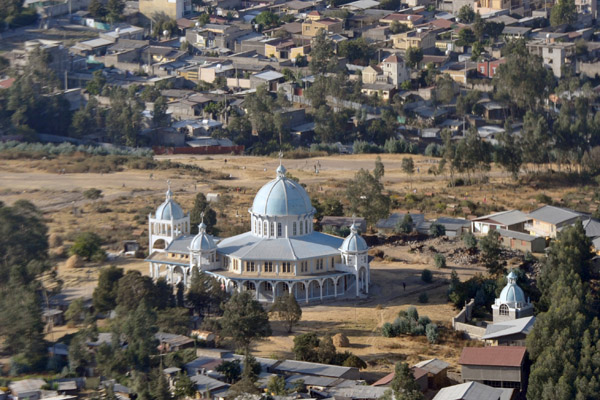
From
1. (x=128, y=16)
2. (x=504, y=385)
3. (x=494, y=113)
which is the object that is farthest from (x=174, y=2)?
(x=504, y=385)

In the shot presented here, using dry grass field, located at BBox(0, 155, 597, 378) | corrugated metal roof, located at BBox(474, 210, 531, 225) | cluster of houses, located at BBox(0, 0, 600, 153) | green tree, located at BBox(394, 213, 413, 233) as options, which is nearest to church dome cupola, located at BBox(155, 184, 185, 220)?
dry grass field, located at BBox(0, 155, 597, 378)

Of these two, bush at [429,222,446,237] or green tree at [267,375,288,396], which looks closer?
green tree at [267,375,288,396]

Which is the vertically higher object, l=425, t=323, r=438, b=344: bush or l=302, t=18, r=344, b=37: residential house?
l=302, t=18, r=344, b=37: residential house

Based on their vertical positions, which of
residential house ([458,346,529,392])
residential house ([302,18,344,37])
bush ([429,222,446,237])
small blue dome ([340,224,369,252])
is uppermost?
residential house ([302,18,344,37])

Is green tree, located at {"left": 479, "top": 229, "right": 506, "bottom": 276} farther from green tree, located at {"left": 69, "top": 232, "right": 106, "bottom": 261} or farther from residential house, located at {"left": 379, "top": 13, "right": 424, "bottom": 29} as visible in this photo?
residential house, located at {"left": 379, "top": 13, "right": 424, "bottom": 29}

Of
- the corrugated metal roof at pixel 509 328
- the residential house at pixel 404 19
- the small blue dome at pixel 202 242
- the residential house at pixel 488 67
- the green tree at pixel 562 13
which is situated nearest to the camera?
the corrugated metal roof at pixel 509 328

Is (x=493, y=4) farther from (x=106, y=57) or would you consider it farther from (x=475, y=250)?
(x=475, y=250)

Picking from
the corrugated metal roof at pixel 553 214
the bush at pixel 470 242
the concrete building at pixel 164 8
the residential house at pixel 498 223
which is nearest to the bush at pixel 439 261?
the bush at pixel 470 242

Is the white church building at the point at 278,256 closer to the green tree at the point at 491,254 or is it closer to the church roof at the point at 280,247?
the church roof at the point at 280,247
